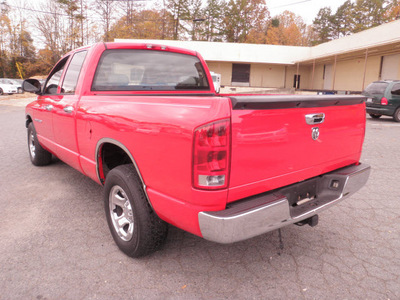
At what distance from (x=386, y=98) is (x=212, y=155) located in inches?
508

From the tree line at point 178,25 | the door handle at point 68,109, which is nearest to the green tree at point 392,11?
the tree line at point 178,25

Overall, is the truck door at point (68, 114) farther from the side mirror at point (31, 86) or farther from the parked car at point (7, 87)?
the parked car at point (7, 87)

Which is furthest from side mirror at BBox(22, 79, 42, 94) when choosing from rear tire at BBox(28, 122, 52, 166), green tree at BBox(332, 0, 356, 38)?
green tree at BBox(332, 0, 356, 38)

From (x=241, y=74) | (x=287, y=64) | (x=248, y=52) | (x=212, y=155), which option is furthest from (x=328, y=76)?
(x=212, y=155)

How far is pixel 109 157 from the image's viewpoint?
312 cm

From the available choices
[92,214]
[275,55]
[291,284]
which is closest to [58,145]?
[92,214]

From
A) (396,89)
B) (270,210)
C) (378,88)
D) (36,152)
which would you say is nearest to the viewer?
(270,210)

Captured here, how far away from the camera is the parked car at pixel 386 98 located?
39.9ft

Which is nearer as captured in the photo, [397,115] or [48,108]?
[48,108]

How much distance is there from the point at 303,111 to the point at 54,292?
2276 millimetres

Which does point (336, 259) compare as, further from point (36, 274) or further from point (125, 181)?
point (36, 274)

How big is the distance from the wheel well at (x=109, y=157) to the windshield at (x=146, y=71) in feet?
2.49

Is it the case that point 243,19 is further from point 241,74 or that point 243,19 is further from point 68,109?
point 68,109

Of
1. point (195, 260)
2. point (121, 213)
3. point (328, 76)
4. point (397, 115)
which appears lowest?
point (195, 260)
